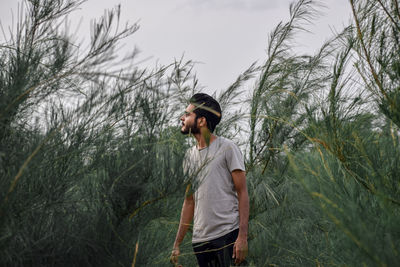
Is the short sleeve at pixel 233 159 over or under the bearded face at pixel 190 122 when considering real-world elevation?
under

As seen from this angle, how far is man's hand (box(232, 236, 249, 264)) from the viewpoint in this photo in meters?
1.95

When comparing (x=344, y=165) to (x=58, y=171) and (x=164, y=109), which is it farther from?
(x=58, y=171)

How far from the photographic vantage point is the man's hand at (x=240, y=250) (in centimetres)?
195

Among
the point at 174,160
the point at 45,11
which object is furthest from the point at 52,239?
the point at 45,11

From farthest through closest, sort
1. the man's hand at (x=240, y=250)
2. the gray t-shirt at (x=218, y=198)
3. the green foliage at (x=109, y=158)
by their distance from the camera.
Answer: the gray t-shirt at (x=218, y=198)
the man's hand at (x=240, y=250)
the green foliage at (x=109, y=158)

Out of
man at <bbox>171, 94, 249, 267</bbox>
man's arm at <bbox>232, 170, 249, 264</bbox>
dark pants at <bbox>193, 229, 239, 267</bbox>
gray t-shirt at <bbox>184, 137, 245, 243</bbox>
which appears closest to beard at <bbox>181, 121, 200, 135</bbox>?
man at <bbox>171, 94, 249, 267</bbox>

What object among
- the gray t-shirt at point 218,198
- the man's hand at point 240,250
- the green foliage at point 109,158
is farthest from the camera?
the gray t-shirt at point 218,198

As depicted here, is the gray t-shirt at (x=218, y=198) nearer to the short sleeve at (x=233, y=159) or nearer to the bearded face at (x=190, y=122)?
the short sleeve at (x=233, y=159)

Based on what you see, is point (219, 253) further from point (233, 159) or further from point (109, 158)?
point (109, 158)

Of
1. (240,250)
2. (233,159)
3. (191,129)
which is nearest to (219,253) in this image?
(240,250)

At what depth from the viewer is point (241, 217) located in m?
2.03

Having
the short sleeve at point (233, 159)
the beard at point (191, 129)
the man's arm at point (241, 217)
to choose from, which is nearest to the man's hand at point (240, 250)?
the man's arm at point (241, 217)

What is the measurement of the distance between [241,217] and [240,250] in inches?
6.3

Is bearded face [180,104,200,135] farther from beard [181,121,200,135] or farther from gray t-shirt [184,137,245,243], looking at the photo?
gray t-shirt [184,137,245,243]
